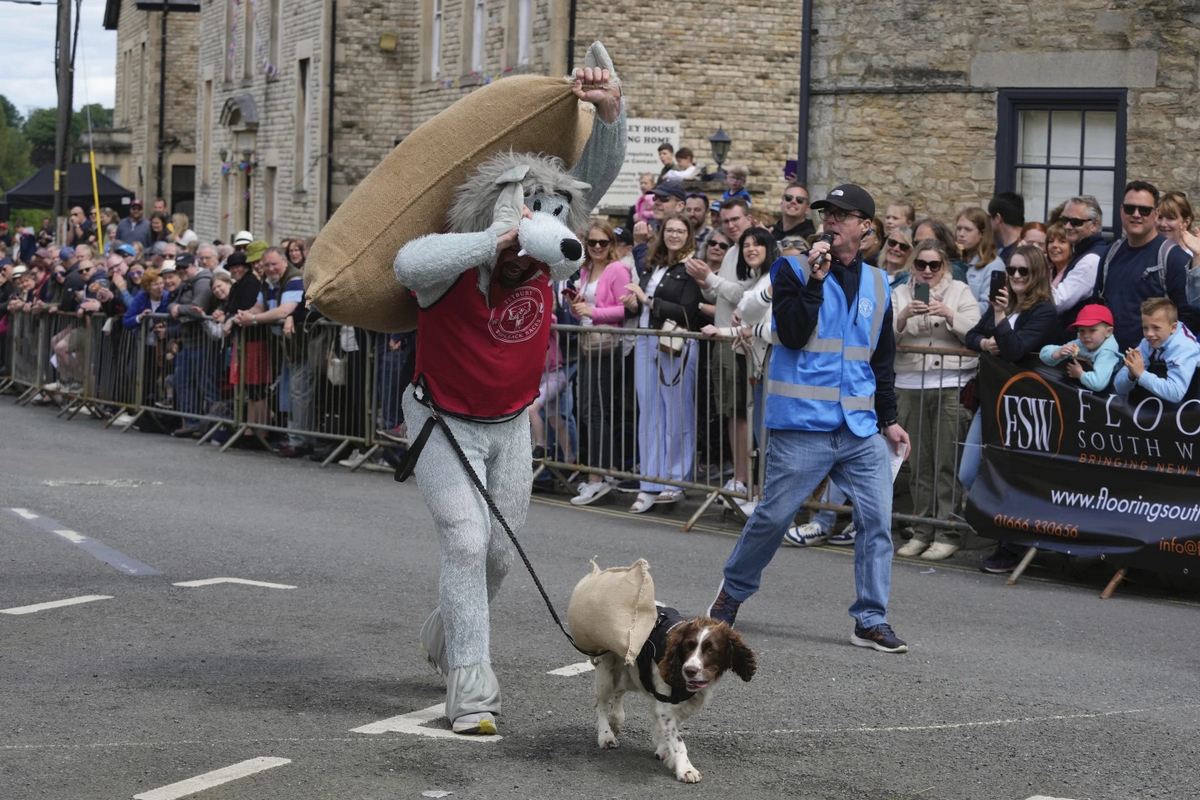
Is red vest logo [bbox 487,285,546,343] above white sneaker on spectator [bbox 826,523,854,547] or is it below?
above

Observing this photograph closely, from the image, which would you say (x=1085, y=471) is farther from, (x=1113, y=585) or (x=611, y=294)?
(x=611, y=294)

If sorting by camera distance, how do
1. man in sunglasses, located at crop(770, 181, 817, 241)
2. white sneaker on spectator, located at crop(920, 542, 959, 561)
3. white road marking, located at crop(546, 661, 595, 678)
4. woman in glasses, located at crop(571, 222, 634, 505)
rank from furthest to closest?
woman in glasses, located at crop(571, 222, 634, 505)
man in sunglasses, located at crop(770, 181, 817, 241)
white sneaker on spectator, located at crop(920, 542, 959, 561)
white road marking, located at crop(546, 661, 595, 678)

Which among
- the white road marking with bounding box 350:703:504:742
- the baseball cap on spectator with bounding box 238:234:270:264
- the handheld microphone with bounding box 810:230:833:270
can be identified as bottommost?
the white road marking with bounding box 350:703:504:742

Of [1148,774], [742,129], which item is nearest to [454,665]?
[1148,774]

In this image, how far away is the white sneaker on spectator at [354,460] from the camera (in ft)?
48.9

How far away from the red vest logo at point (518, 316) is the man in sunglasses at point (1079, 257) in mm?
5295

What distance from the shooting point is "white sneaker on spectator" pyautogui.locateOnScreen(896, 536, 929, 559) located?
1086 centimetres

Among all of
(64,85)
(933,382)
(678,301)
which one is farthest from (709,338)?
(64,85)

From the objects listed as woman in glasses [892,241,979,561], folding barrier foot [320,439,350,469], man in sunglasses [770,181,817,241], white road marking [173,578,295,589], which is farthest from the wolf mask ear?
folding barrier foot [320,439,350,469]

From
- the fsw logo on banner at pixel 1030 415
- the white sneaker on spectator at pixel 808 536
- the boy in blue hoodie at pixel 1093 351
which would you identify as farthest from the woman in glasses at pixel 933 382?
the boy in blue hoodie at pixel 1093 351

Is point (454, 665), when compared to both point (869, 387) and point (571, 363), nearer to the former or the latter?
point (869, 387)

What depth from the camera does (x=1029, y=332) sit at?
10266 millimetres

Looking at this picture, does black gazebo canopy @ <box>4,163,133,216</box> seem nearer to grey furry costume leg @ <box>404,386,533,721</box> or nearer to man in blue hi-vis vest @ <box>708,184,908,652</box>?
man in blue hi-vis vest @ <box>708,184,908,652</box>

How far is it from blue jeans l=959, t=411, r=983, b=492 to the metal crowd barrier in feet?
0.63
